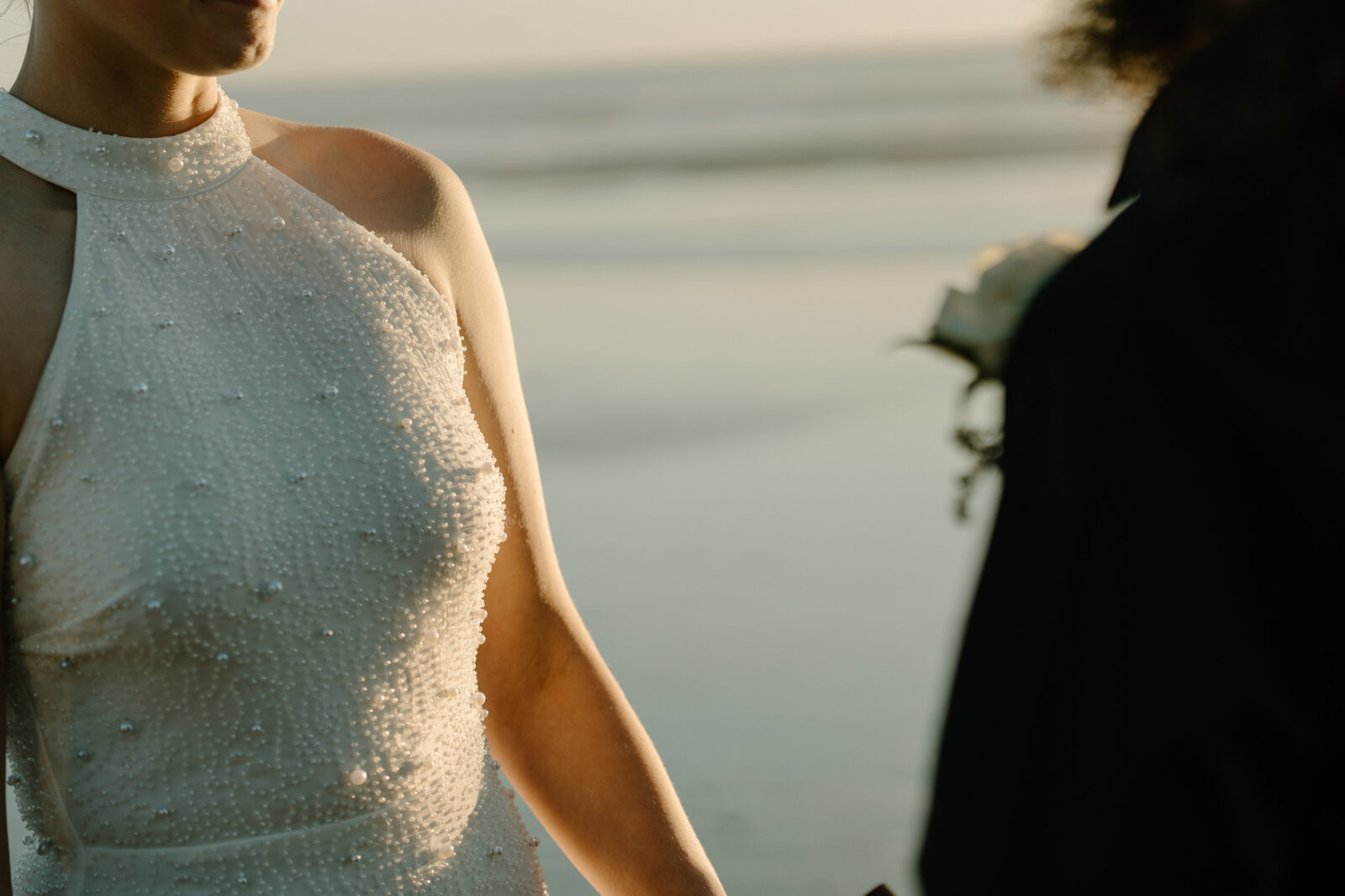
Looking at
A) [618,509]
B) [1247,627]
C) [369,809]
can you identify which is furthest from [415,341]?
[618,509]

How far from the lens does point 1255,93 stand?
2.37ft

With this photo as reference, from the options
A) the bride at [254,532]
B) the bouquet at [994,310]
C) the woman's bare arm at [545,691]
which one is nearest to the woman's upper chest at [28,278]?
the bride at [254,532]

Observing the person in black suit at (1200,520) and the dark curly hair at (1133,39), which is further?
the dark curly hair at (1133,39)

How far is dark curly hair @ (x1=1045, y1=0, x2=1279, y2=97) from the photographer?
809 millimetres

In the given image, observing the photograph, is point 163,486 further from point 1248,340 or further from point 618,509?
point 618,509

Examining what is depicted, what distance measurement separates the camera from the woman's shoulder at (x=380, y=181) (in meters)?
1.57

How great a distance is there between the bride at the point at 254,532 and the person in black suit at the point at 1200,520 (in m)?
0.79

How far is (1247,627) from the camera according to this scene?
27.4 inches

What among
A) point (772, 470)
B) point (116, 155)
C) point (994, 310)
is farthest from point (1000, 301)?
point (772, 470)

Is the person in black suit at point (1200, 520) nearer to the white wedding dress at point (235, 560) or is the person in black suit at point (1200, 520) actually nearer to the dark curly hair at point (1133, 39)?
the dark curly hair at point (1133, 39)

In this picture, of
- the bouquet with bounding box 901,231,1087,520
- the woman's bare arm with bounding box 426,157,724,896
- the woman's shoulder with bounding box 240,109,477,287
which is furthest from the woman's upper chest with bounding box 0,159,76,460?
the bouquet with bounding box 901,231,1087,520

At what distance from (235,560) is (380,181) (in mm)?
565

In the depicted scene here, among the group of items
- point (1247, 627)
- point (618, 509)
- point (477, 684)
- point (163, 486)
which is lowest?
point (618, 509)

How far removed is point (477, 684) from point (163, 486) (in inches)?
19.8
